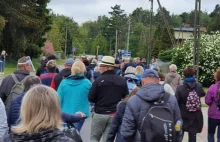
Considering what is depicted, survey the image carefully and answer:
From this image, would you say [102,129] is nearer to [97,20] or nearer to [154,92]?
[154,92]

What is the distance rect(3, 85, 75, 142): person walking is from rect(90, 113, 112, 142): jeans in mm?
3965

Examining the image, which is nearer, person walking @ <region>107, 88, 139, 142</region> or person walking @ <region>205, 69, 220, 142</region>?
person walking @ <region>107, 88, 139, 142</region>

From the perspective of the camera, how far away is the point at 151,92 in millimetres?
4898

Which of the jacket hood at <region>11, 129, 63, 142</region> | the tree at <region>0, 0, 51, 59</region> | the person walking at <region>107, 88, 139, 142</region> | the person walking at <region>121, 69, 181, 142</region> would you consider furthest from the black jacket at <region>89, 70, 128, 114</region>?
the tree at <region>0, 0, 51, 59</region>

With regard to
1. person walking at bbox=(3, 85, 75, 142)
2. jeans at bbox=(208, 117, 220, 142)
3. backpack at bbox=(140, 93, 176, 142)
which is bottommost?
jeans at bbox=(208, 117, 220, 142)

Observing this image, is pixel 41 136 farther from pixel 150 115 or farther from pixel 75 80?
pixel 75 80

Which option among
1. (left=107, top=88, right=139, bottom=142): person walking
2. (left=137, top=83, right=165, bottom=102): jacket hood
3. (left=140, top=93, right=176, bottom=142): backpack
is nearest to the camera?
(left=140, top=93, right=176, bottom=142): backpack

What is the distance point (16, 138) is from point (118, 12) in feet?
448

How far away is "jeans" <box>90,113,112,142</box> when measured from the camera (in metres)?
7.23

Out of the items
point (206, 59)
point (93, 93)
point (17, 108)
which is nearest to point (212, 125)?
point (93, 93)

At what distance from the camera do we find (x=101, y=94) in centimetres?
718

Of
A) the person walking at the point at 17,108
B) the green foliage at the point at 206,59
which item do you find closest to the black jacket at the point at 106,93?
the person walking at the point at 17,108

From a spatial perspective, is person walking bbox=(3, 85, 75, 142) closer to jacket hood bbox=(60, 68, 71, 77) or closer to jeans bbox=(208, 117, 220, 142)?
jeans bbox=(208, 117, 220, 142)

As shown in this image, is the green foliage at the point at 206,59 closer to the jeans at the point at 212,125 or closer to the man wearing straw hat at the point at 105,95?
the jeans at the point at 212,125
